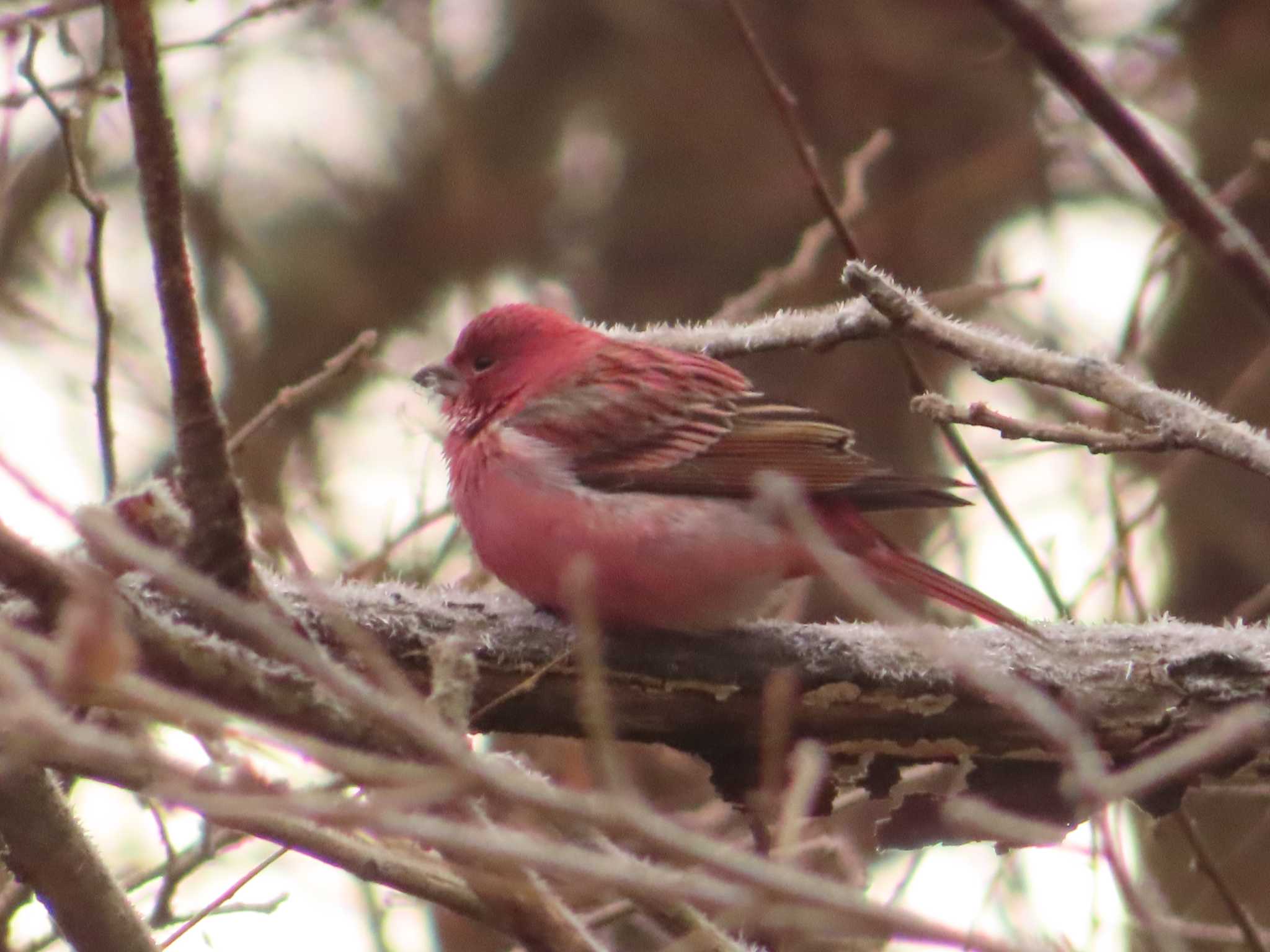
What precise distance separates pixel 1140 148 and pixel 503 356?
322 centimetres

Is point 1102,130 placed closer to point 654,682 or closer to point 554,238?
point 654,682

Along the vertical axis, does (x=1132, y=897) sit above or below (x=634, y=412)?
below

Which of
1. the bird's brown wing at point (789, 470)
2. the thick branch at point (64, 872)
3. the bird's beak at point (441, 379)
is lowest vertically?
the thick branch at point (64, 872)

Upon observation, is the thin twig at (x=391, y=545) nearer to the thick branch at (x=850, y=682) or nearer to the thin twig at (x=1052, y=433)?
the thick branch at (x=850, y=682)

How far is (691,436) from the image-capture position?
5031 millimetres

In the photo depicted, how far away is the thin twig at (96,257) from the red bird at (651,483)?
111cm

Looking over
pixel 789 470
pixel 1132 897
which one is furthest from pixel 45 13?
pixel 1132 897

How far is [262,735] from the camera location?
6.44ft

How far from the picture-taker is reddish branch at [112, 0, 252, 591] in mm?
2410

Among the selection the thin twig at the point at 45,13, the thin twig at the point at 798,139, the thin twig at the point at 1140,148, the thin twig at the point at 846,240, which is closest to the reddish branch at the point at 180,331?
the thin twig at the point at 1140,148

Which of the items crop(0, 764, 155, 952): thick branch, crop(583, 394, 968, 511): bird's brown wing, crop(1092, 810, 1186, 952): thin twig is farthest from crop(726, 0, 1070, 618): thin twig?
crop(0, 764, 155, 952): thick branch

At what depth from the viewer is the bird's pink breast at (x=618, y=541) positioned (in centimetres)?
435

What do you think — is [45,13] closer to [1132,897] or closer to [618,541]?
[618,541]

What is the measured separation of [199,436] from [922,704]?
1.92m
